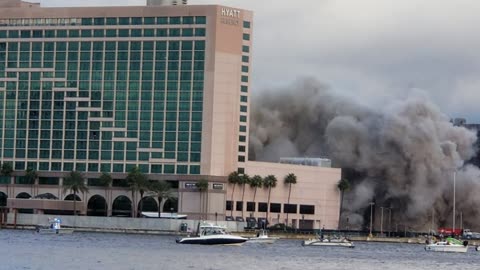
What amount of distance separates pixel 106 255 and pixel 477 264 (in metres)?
54.6

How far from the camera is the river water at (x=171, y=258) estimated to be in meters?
142

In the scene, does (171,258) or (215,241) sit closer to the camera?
(171,258)

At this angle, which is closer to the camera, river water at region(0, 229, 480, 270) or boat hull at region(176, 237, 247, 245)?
river water at region(0, 229, 480, 270)

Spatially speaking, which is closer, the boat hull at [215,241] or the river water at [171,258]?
the river water at [171,258]

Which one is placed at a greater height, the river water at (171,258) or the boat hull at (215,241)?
the boat hull at (215,241)

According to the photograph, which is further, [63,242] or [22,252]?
[63,242]

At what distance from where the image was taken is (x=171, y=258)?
158625 millimetres

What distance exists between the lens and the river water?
14225 centimetres

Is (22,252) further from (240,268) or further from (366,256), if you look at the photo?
(366,256)

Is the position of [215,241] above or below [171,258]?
above

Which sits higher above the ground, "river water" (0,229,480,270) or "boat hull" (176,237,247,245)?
"boat hull" (176,237,247,245)

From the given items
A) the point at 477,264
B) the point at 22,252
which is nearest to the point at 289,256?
the point at 477,264

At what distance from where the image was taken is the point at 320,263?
16725cm

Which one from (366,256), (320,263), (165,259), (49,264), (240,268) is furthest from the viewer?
(366,256)
